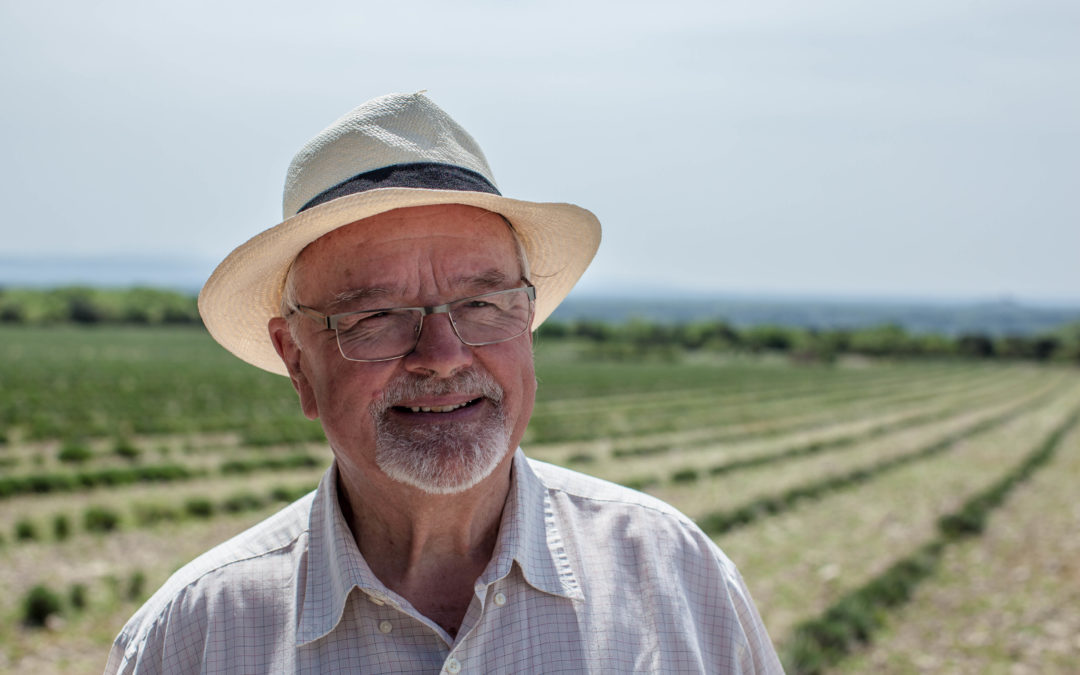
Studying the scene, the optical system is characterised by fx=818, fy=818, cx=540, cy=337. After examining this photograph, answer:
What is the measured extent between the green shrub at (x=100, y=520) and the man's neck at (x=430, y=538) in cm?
794

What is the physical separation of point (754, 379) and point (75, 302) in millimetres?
90628

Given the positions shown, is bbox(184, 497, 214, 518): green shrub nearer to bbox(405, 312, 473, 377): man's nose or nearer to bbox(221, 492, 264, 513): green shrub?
bbox(221, 492, 264, 513): green shrub

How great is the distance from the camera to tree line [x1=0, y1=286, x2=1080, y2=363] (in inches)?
3497

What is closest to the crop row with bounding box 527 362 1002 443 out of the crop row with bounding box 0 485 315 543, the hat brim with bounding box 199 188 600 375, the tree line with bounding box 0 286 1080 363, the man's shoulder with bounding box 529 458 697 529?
the crop row with bounding box 0 485 315 543

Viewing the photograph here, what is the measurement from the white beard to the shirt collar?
0.15 meters

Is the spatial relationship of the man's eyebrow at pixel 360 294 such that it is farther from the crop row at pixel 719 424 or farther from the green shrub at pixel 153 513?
the crop row at pixel 719 424

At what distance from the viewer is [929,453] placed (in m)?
16.5

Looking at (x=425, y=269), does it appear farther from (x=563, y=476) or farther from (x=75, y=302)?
(x=75, y=302)

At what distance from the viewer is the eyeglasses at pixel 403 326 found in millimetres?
1735

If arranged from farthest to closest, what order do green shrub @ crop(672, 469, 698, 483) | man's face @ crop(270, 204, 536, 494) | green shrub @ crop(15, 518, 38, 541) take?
1. green shrub @ crop(672, 469, 698, 483)
2. green shrub @ crop(15, 518, 38, 541)
3. man's face @ crop(270, 204, 536, 494)

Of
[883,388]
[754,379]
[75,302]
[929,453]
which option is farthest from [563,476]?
[75,302]

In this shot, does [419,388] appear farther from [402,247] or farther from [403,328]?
[402,247]

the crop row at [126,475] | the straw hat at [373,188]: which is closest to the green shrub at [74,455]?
the crop row at [126,475]

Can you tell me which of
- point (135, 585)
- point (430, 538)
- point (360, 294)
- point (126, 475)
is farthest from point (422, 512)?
point (126, 475)
